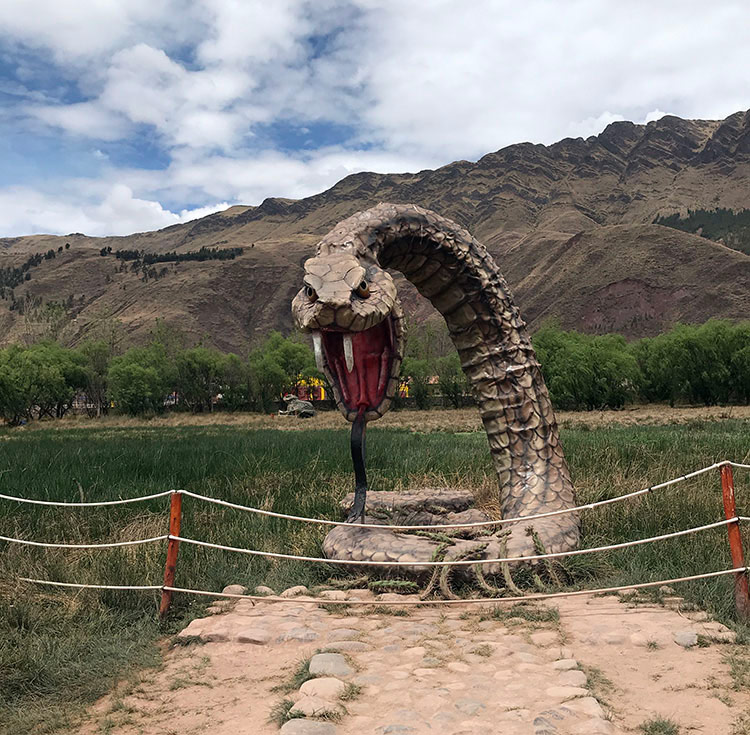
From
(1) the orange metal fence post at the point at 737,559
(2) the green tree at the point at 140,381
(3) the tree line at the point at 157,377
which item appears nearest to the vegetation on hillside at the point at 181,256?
(3) the tree line at the point at 157,377

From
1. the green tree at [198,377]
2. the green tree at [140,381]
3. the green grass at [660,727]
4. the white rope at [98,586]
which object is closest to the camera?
the green grass at [660,727]

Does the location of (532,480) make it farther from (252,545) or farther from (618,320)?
(618,320)

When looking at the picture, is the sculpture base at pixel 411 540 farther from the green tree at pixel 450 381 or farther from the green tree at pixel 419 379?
the green tree at pixel 450 381

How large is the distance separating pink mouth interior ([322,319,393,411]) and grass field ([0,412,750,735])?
135 centimetres

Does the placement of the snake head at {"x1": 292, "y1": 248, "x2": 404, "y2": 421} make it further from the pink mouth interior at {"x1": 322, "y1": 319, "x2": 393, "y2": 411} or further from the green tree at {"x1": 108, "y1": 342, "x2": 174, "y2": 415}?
the green tree at {"x1": 108, "y1": 342, "x2": 174, "y2": 415}

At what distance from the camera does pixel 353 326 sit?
4.22 metres

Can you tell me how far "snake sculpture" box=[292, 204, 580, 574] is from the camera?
4344 mm

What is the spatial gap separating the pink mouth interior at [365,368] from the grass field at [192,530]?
4.43 feet

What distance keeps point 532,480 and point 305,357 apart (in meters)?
42.7

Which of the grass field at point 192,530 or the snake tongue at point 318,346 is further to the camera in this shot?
the snake tongue at point 318,346

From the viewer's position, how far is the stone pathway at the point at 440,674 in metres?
2.65

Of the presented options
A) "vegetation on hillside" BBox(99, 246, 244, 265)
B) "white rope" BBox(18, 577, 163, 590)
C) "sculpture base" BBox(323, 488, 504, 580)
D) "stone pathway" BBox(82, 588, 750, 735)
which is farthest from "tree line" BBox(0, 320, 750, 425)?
"vegetation on hillside" BBox(99, 246, 244, 265)

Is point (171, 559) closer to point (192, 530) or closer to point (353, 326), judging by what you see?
point (192, 530)

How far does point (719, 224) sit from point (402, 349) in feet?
397
